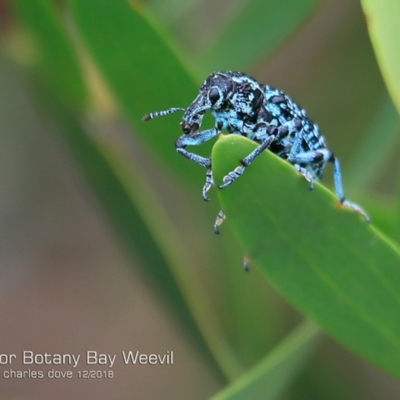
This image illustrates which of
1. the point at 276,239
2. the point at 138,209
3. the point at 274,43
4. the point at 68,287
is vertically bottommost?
the point at 276,239

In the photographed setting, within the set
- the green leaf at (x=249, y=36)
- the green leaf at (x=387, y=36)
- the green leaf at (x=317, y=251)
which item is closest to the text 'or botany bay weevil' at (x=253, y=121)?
the green leaf at (x=249, y=36)

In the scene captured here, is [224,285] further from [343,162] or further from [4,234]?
[4,234]

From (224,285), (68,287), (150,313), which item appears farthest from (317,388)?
(68,287)

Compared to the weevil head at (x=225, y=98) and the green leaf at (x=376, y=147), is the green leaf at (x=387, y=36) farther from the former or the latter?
the green leaf at (x=376, y=147)

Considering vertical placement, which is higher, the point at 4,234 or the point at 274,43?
the point at 4,234

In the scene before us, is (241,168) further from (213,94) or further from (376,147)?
(376,147)

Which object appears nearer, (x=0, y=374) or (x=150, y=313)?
(x=0, y=374)
